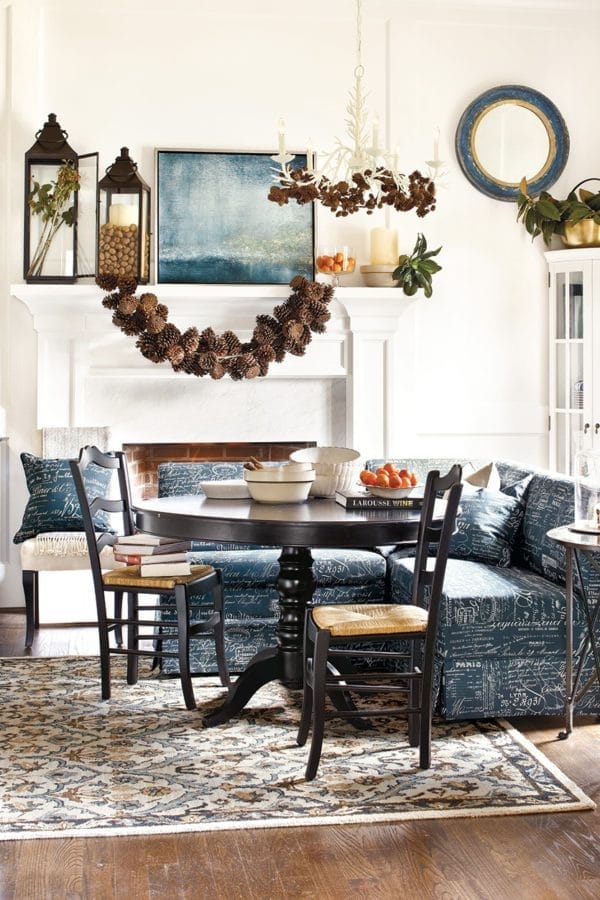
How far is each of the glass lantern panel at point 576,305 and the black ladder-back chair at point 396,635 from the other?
292 cm

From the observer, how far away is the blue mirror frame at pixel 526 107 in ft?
19.9

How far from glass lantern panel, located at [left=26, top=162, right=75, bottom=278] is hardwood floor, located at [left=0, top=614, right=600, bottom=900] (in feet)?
12.0

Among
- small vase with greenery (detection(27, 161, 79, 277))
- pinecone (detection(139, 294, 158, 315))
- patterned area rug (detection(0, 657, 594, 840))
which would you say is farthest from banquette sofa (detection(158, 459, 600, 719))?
small vase with greenery (detection(27, 161, 79, 277))

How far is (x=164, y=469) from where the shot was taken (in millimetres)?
5031

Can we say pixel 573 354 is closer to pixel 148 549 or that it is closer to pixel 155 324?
pixel 155 324

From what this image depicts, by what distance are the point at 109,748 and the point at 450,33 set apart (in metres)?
4.53

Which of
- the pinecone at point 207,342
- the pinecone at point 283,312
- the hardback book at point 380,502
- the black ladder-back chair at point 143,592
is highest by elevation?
the pinecone at point 283,312

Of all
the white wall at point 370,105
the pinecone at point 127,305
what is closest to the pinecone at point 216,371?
the pinecone at point 127,305

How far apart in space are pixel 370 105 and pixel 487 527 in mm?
2815

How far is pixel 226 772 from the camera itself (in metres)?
3.16

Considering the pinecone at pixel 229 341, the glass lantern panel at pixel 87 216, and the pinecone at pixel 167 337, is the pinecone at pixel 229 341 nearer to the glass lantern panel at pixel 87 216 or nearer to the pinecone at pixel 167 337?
the pinecone at pixel 167 337

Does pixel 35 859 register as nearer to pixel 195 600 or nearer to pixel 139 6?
pixel 195 600

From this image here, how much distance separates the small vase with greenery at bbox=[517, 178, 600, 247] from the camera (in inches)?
232

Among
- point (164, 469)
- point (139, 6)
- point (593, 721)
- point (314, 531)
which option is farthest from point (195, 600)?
point (139, 6)
